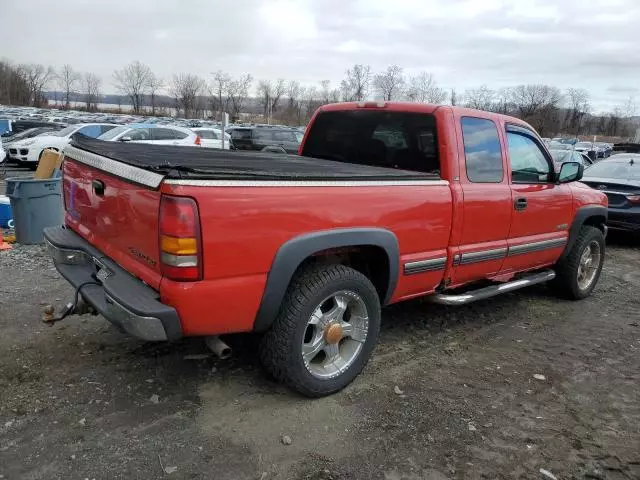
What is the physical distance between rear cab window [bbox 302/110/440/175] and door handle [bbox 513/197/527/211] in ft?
2.99

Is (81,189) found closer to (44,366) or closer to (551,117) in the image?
(44,366)

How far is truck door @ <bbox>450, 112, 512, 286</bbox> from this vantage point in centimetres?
410

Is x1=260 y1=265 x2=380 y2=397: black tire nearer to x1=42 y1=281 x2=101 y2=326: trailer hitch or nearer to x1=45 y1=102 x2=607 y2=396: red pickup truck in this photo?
x1=45 y1=102 x2=607 y2=396: red pickup truck

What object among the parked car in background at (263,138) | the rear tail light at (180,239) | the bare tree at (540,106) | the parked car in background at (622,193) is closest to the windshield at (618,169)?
the parked car in background at (622,193)

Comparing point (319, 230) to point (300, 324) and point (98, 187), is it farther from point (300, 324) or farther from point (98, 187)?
point (98, 187)

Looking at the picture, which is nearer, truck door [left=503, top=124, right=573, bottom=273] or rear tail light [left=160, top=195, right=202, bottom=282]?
rear tail light [left=160, top=195, right=202, bottom=282]

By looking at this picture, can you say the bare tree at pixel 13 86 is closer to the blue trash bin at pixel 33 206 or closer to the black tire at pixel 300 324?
the blue trash bin at pixel 33 206

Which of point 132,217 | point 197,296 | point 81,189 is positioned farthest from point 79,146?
point 197,296

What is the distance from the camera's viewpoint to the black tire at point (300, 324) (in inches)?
124

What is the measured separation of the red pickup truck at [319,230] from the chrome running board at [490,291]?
0.02 m

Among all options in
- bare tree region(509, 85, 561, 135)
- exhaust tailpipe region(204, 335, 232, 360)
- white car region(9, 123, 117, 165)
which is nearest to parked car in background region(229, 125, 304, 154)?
white car region(9, 123, 117, 165)

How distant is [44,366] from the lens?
367 cm

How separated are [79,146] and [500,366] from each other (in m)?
3.58

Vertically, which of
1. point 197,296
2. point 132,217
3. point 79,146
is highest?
point 79,146
